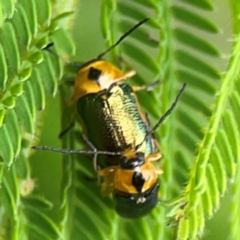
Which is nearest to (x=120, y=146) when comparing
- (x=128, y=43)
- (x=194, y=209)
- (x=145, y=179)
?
(x=145, y=179)

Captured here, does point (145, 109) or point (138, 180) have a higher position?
point (145, 109)

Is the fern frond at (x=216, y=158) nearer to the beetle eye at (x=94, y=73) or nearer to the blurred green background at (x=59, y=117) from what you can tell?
the blurred green background at (x=59, y=117)

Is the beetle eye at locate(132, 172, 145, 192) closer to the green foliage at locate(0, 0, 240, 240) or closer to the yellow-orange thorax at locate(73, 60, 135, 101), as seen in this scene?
the green foliage at locate(0, 0, 240, 240)

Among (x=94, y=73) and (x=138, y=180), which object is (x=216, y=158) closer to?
(x=138, y=180)

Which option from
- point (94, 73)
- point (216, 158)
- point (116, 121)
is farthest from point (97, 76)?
point (216, 158)

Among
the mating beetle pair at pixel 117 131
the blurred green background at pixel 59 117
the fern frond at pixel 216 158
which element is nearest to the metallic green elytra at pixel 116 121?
the mating beetle pair at pixel 117 131

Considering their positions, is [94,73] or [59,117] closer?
[94,73]

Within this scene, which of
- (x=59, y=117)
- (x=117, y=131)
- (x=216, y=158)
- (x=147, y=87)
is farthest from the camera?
(x=59, y=117)
